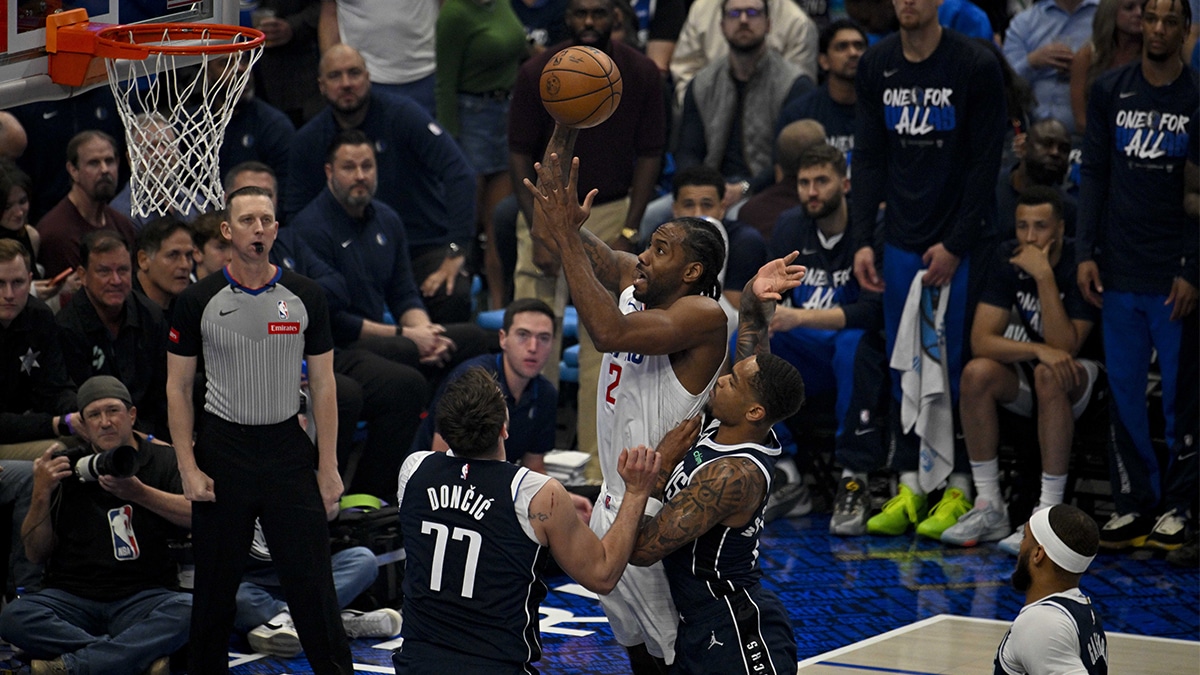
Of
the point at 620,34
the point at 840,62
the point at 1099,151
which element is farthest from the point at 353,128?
the point at 1099,151

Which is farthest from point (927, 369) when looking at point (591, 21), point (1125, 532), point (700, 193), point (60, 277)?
point (60, 277)

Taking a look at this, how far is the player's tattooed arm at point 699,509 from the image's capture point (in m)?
5.09

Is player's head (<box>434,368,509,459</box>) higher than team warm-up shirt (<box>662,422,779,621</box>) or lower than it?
higher

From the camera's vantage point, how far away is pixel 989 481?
9.05 m

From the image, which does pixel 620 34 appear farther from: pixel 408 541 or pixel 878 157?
pixel 408 541

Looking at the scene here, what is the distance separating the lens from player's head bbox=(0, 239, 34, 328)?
767 cm

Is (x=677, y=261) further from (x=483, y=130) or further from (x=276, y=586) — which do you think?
(x=483, y=130)

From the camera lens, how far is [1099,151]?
884 centimetres

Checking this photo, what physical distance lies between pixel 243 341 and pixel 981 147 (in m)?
4.80

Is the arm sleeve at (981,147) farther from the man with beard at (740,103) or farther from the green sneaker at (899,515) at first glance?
Answer: the man with beard at (740,103)

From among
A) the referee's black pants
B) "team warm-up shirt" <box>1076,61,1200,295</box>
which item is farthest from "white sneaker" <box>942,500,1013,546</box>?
the referee's black pants

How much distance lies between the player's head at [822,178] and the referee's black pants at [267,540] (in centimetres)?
436

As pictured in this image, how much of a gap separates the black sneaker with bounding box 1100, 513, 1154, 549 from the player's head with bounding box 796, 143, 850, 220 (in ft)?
8.44

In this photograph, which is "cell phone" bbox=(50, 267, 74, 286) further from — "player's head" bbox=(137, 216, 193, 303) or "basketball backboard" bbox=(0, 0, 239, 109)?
"basketball backboard" bbox=(0, 0, 239, 109)
